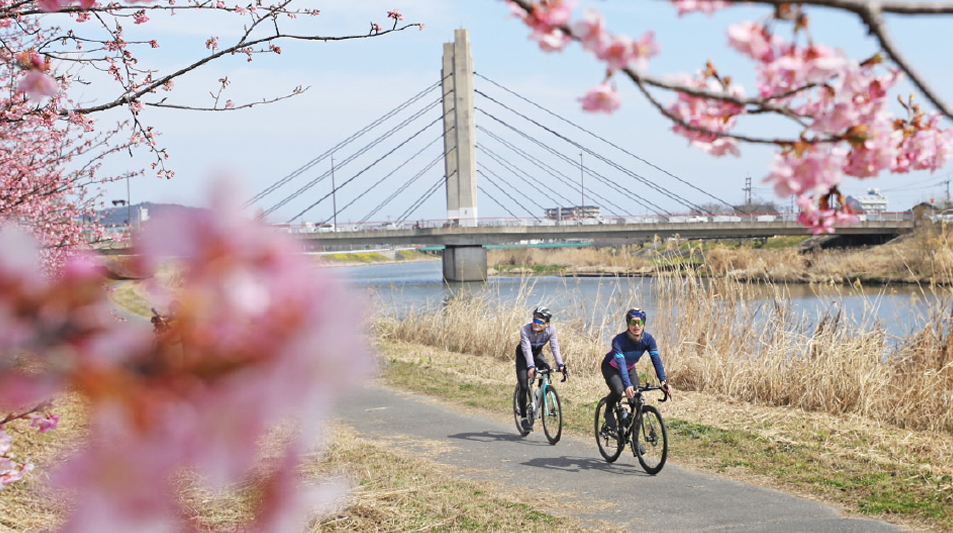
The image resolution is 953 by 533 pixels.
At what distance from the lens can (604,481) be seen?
694cm

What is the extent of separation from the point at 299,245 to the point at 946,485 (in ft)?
22.9

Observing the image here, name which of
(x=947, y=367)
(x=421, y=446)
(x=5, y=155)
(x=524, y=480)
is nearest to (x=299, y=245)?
(x=524, y=480)

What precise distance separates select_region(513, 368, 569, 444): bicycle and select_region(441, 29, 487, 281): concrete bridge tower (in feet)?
109

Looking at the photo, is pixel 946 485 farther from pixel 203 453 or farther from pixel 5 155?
pixel 5 155

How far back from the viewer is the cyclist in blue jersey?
7.12 meters

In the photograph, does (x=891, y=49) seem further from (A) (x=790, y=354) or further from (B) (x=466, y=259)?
(B) (x=466, y=259)

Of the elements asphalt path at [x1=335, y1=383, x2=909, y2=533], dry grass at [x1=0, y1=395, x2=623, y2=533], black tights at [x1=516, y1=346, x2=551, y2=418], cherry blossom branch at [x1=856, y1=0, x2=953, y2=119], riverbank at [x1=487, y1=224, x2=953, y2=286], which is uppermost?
cherry blossom branch at [x1=856, y1=0, x2=953, y2=119]

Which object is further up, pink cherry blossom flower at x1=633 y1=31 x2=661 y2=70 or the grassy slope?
pink cherry blossom flower at x1=633 y1=31 x2=661 y2=70

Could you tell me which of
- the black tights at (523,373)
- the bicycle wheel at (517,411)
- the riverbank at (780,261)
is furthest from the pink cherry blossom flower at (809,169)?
the riverbank at (780,261)

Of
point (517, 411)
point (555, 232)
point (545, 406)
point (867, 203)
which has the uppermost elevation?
point (867, 203)

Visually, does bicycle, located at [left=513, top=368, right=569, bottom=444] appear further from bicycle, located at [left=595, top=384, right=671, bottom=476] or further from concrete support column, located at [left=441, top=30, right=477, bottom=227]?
concrete support column, located at [left=441, top=30, right=477, bottom=227]

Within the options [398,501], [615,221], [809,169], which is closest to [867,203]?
[615,221]

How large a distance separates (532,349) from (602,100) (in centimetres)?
714

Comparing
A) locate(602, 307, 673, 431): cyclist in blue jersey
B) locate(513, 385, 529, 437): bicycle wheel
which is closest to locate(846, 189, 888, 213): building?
locate(602, 307, 673, 431): cyclist in blue jersey
